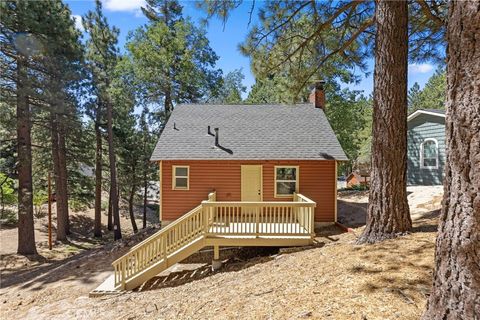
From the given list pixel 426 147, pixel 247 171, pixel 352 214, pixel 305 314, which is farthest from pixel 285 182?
pixel 426 147

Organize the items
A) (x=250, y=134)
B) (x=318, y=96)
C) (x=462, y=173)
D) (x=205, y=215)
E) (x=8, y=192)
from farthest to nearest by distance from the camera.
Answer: (x=8, y=192) → (x=318, y=96) → (x=250, y=134) → (x=205, y=215) → (x=462, y=173)

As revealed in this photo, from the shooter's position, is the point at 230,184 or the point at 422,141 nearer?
the point at 230,184

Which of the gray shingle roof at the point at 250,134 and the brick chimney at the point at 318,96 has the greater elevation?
the brick chimney at the point at 318,96

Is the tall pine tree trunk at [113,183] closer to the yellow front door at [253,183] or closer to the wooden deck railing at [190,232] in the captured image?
the yellow front door at [253,183]

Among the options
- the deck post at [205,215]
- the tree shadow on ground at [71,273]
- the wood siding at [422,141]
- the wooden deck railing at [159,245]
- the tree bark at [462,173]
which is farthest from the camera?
the wood siding at [422,141]

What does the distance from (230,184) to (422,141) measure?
36.5 ft

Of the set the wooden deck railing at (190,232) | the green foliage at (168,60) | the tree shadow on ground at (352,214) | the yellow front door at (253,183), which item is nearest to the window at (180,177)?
the yellow front door at (253,183)

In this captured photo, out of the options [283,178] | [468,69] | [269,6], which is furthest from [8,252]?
[468,69]

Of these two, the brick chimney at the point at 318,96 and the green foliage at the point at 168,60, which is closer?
the brick chimney at the point at 318,96

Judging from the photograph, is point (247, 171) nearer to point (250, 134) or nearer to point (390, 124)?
point (250, 134)

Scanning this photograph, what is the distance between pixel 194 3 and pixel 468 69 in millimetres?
6547

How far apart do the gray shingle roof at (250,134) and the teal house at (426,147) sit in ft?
20.7

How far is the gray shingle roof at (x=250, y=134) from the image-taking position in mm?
11086

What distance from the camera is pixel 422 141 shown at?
1552cm
